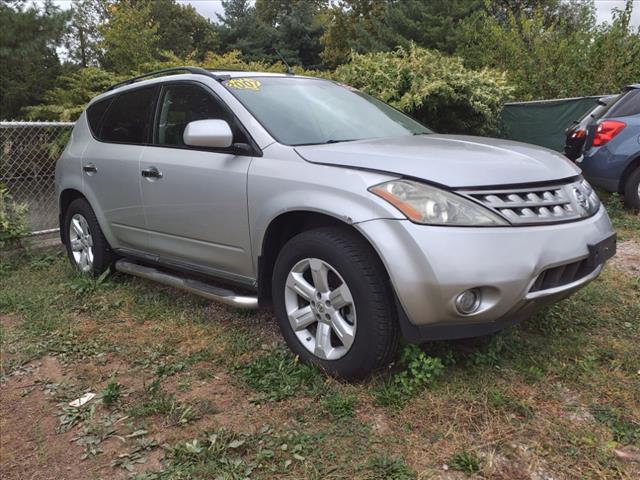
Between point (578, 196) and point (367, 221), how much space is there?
1142 mm

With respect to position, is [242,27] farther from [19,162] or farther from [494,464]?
[494,464]

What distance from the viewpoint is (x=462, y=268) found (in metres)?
2.37

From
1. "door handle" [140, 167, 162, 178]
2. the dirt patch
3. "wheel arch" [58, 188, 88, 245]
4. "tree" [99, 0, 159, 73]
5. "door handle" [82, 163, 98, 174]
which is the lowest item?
the dirt patch

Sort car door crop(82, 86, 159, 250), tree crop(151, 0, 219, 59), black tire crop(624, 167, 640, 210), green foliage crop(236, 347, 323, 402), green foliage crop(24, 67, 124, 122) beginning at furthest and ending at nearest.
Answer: tree crop(151, 0, 219, 59), green foliage crop(24, 67, 124, 122), black tire crop(624, 167, 640, 210), car door crop(82, 86, 159, 250), green foliage crop(236, 347, 323, 402)

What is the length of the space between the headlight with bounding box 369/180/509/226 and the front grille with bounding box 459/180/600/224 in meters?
0.05

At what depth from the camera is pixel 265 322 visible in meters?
3.70

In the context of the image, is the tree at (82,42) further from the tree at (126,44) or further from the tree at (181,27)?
the tree at (181,27)

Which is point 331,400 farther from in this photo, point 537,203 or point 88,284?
point 88,284

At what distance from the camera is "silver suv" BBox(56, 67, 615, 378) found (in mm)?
2430

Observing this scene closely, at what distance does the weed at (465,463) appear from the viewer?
2127 mm

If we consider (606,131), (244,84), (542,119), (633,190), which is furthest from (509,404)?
(542,119)

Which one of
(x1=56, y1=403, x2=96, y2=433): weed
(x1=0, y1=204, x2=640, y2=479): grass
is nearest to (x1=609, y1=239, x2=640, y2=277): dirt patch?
(x1=0, y1=204, x2=640, y2=479): grass

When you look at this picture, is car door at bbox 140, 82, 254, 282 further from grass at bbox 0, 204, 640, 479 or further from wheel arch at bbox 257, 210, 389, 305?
grass at bbox 0, 204, 640, 479

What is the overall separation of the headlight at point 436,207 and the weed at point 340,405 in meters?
0.89
